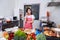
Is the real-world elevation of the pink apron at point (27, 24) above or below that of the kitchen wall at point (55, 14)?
below

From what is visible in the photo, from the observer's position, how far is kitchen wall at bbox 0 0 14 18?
5.85ft

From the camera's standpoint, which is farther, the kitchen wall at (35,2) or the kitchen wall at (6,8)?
the kitchen wall at (6,8)

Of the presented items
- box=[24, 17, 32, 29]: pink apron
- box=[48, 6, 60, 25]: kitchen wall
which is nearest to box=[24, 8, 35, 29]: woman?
box=[24, 17, 32, 29]: pink apron

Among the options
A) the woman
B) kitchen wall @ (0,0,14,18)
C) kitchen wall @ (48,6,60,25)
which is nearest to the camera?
kitchen wall @ (48,6,60,25)

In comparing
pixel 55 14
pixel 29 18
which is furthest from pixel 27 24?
pixel 55 14

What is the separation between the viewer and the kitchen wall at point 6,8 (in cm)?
178

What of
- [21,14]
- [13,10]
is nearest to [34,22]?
[21,14]

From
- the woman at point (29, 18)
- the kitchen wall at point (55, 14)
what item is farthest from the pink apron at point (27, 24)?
the kitchen wall at point (55, 14)

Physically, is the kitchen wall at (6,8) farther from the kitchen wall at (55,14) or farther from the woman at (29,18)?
the kitchen wall at (55,14)

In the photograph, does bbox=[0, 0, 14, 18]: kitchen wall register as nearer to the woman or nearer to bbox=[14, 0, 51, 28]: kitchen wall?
bbox=[14, 0, 51, 28]: kitchen wall

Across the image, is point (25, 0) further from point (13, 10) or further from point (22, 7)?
point (13, 10)

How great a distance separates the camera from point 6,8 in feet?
6.03

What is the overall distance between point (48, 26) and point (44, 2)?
27 cm

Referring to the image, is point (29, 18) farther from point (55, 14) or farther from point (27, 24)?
point (55, 14)
